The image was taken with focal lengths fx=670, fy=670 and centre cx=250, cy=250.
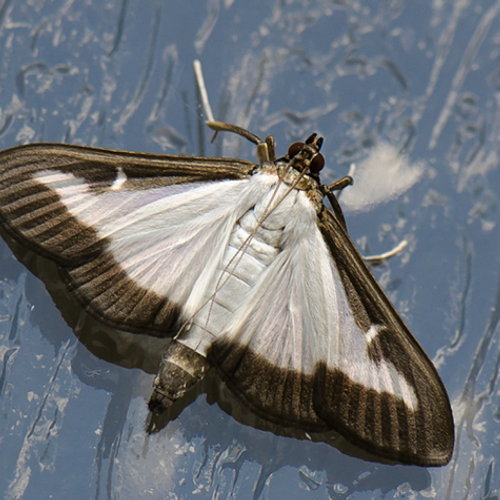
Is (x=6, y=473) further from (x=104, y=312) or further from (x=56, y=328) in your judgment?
(x=104, y=312)

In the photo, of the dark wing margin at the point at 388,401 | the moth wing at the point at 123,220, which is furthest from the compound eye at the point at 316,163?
the dark wing margin at the point at 388,401

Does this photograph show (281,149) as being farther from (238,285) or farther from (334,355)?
(334,355)

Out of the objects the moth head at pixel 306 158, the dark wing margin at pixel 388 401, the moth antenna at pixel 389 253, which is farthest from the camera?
the moth antenna at pixel 389 253

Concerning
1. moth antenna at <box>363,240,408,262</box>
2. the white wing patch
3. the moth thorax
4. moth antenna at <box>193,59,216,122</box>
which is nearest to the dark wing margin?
the moth thorax

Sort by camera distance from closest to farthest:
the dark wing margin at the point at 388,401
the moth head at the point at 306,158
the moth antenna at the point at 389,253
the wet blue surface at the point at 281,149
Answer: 1. the dark wing margin at the point at 388,401
2. the moth head at the point at 306,158
3. the wet blue surface at the point at 281,149
4. the moth antenna at the point at 389,253

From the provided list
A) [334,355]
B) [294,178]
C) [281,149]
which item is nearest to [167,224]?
[294,178]

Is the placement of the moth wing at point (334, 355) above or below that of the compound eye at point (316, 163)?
below

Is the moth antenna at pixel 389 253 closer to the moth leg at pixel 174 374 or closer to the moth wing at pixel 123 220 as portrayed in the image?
the moth wing at pixel 123 220
